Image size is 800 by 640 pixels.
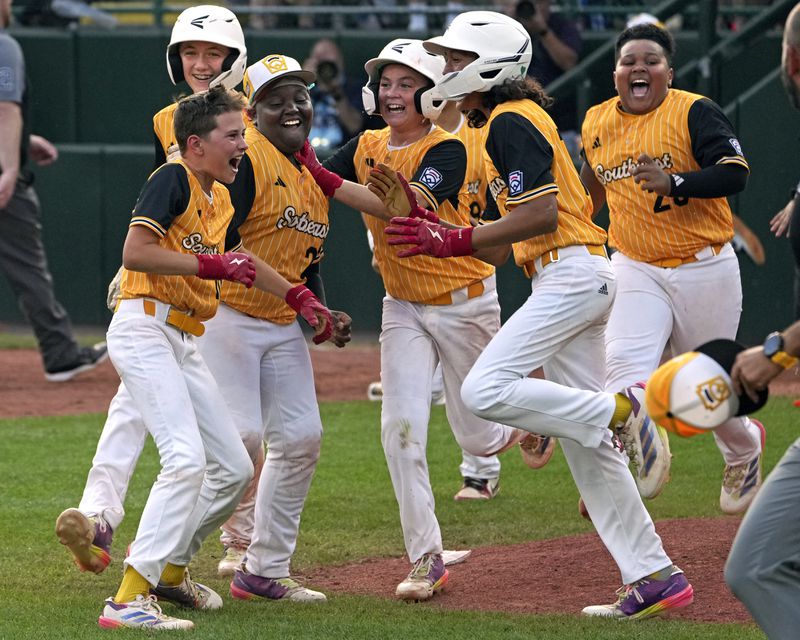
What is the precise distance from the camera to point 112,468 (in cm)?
606

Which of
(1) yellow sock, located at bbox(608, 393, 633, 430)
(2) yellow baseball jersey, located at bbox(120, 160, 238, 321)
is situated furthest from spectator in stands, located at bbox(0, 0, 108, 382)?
(1) yellow sock, located at bbox(608, 393, 633, 430)

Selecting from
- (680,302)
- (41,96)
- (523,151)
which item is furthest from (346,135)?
(523,151)

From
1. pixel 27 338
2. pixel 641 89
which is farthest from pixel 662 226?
pixel 27 338

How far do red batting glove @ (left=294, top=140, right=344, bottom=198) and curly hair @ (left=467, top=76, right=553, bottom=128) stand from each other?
2.28 ft

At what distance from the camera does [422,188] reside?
6141 millimetres

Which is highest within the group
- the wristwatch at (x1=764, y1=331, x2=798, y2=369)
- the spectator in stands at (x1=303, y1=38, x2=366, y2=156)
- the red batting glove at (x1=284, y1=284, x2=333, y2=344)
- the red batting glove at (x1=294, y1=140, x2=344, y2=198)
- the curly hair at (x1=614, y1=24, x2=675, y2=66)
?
the curly hair at (x1=614, y1=24, x2=675, y2=66)

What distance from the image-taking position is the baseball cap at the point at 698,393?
159 inches

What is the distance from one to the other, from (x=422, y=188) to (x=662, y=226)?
54.9 inches

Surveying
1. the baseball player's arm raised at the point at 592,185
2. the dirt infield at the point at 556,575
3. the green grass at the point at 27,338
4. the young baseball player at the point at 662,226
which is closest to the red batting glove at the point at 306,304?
the dirt infield at the point at 556,575

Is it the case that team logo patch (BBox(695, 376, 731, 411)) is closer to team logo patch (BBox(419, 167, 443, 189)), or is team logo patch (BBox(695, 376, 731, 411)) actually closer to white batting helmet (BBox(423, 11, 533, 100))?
Answer: white batting helmet (BBox(423, 11, 533, 100))

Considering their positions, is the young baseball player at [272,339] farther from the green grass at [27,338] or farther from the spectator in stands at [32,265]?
the green grass at [27,338]

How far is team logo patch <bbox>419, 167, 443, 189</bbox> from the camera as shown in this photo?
20.2 ft

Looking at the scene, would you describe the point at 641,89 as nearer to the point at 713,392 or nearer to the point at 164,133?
the point at 164,133

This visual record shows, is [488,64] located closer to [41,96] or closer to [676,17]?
[676,17]
